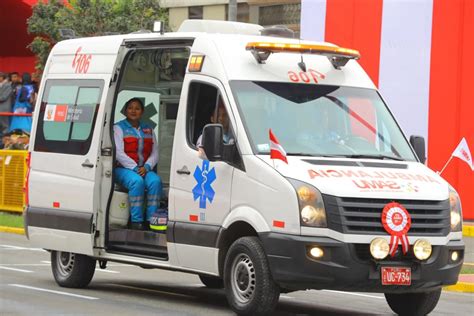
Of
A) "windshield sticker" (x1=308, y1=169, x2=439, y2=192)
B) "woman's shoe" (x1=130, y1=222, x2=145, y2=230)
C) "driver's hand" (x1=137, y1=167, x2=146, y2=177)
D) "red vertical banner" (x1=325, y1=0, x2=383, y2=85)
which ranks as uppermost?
"red vertical banner" (x1=325, y1=0, x2=383, y2=85)

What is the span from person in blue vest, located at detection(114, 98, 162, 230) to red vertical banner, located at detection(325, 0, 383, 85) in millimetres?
12516

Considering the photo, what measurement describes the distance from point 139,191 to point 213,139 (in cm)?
227

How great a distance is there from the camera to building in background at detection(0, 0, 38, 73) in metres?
34.2

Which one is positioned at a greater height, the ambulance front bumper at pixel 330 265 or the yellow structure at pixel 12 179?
the ambulance front bumper at pixel 330 265

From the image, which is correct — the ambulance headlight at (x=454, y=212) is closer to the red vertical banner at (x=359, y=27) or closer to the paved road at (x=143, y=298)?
the paved road at (x=143, y=298)

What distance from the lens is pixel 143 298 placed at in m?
13.0

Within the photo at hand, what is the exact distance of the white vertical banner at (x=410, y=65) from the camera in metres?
25.2

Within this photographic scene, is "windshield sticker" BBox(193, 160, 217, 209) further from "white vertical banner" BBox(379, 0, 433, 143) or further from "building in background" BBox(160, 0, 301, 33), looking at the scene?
"building in background" BBox(160, 0, 301, 33)

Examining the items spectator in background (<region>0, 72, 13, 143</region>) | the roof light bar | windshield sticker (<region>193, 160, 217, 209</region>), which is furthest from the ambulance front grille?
spectator in background (<region>0, 72, 13, 143</region>)

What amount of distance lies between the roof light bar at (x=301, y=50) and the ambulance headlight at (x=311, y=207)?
1.81 m

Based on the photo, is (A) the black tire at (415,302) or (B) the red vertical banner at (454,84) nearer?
(A) the black tire at (415,302)

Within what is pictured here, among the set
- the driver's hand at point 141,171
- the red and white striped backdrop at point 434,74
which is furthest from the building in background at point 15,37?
the driver's hand at point 141,171

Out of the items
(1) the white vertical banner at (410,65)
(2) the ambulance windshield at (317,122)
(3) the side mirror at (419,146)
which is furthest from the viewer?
(1) the white vertical banner at (410,65)

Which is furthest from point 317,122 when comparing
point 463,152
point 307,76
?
point 463,152
